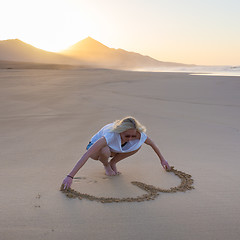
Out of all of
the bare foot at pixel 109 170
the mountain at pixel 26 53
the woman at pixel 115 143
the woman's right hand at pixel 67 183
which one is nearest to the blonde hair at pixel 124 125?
the woman at pixel 115 143

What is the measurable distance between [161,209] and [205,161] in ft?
5.47

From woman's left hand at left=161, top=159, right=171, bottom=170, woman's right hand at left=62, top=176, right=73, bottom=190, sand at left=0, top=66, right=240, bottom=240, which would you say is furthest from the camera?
woman's left hand at left=161, top=159, right=171, bottom=170

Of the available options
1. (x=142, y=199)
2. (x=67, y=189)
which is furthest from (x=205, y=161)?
(x=67, y=189)

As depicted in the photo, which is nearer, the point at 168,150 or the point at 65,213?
the point at 65,213

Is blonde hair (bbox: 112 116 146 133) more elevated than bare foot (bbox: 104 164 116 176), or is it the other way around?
blonde hair (bbox: 112 116 146 133)

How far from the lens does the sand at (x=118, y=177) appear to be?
8.32ft

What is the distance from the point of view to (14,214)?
2.70 meters

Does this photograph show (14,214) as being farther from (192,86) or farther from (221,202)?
(192,86)

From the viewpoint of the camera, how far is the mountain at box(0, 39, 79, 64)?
237ft

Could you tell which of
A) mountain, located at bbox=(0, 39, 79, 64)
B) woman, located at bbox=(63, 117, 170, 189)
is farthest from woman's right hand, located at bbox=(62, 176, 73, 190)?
mountain, located at bbox=(0, 39, 79, 64)

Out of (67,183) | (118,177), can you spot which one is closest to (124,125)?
(118,177)

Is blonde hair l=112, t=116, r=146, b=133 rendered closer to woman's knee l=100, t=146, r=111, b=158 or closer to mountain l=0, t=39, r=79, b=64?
woman's knee l=100, t=146, r=111, b=158

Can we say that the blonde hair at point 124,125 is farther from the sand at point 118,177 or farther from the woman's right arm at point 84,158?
the sand at point 118,177

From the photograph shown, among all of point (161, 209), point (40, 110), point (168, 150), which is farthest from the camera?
point (40, 110)
